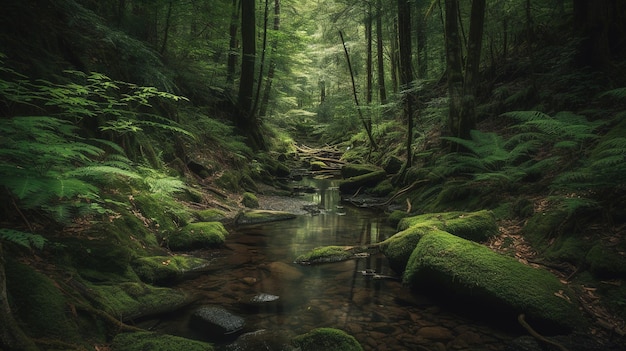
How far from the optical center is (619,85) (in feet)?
25.4

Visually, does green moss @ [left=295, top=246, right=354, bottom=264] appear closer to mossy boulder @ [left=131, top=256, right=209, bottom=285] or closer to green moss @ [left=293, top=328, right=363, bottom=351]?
mossy boulder @ [left=131, top=256, right=209, bottom=285]

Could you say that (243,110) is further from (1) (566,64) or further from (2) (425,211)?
(1) (566,64)

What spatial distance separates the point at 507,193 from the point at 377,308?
4415mm

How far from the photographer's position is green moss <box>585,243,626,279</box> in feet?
13.5

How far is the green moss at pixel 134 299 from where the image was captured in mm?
3791

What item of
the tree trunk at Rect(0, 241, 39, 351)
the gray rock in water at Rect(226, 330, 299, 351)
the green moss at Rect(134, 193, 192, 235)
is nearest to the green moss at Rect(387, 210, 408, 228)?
the green moss at Rect(134, 193, 192, 235)

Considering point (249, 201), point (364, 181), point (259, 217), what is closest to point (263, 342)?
point (259, 217)

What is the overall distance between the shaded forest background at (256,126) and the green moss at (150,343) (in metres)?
0.72

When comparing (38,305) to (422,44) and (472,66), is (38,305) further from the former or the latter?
(422,44)

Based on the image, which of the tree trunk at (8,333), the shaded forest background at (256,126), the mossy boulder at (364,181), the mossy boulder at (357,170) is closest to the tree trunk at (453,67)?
the shaded forest background at (256,126)

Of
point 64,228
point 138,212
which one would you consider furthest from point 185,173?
point 64,228

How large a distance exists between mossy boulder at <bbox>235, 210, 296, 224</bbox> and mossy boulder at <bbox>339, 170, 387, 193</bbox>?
5097 millimetres

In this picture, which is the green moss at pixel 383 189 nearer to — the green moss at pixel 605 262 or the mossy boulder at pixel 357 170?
the mossy boulder at pixel 357 170

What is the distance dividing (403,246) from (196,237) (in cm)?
403
